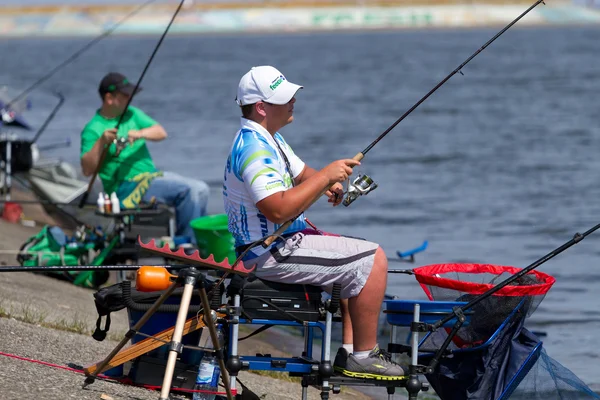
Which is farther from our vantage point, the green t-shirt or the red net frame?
the green t-shirt

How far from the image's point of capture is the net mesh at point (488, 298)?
445 centimetres

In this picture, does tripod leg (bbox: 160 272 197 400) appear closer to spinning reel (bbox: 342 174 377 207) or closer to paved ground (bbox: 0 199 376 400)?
paved ground (bbox: 0 199 376 400)

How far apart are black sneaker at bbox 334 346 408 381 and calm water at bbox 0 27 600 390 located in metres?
2.68

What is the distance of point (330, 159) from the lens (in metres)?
18.1

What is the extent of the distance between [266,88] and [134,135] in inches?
142

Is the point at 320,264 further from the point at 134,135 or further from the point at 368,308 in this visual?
the point at 134,135

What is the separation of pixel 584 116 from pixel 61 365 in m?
20.7

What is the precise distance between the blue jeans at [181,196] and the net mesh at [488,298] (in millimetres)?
3554

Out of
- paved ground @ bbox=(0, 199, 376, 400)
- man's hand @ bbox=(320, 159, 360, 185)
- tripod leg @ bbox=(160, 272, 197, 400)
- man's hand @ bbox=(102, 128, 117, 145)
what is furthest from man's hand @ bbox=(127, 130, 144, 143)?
tripod leg @ bbox=(160, 272, 197, 400)

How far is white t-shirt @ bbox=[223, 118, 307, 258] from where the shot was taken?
4238 millimetres

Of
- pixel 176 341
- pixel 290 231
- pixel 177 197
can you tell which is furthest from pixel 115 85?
pixel 176 341

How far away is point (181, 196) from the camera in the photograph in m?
8.09

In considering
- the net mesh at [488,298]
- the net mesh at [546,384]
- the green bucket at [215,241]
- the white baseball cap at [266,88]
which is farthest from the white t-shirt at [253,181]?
the green bucket at [215,241]

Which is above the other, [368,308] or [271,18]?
[271,18]
